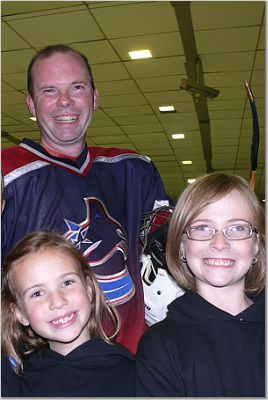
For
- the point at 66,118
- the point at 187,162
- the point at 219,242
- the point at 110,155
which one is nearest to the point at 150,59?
the point at 110,155

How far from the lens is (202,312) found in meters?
1.17

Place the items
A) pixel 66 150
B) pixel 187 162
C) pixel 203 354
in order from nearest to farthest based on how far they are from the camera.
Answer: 1. pixel 203 354
2. pixel 66 150
3. pixel 187 162

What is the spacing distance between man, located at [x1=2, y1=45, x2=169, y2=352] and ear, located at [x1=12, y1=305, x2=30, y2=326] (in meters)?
0.19

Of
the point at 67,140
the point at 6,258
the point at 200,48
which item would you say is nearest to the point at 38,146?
the point at 67,140

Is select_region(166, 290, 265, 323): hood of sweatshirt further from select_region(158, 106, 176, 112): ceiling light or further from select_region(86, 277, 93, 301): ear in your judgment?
select_region(158, 106, 176, 112): ceiling light

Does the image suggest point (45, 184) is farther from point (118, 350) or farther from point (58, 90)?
point (118, 350)

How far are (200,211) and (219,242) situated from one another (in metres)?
0.10

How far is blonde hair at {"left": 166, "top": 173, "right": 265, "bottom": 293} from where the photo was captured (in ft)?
4.04

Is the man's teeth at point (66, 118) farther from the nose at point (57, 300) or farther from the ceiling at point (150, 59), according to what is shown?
the ceiling at point (150, 59)

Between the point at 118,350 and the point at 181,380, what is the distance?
0.24 m

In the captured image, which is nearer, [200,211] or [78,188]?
[200,211]

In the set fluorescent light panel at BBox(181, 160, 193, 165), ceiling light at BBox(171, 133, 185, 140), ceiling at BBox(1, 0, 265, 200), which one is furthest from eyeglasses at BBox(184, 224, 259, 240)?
fluorescent light panel at BBox(181, 160, 193, 165)

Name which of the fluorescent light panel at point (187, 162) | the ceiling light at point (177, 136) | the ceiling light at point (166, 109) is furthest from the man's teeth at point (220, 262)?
the fluorescent light panel at point (187, 162)

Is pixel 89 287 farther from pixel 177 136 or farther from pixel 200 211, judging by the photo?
pixel 177 136
